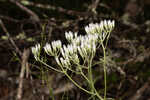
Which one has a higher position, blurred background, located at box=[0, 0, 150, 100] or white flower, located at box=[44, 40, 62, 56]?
white flower, located at box=[44, 40, 62, 56]

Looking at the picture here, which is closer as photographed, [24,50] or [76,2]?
[24,50]

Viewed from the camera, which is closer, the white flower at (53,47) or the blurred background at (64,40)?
the white flower at (53,47)

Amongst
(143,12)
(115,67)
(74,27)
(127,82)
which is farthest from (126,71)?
(143,12)

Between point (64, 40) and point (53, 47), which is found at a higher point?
point (53, 47)

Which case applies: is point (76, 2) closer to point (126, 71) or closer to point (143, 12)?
point (143, 12)

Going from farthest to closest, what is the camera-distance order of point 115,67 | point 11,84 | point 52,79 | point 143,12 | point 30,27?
point 143,12
point 30,27
point 11,84
point 52,79
point 115,67

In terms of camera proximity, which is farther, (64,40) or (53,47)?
(64,40)

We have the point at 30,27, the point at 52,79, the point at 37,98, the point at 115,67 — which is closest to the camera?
the point at 37,98

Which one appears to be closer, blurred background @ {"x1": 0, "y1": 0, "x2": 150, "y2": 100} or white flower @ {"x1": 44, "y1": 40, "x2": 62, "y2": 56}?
white flower @ {"x1": 44, "y1": 40, "x2": 62, "y2": 56}

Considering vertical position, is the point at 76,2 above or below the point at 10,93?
above

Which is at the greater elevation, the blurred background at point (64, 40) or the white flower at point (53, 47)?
the white flower at point (53, 47)

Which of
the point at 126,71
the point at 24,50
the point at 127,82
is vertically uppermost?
the point at 24,50
